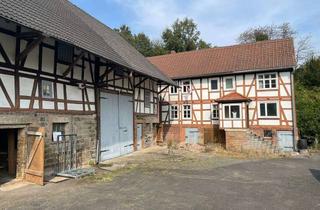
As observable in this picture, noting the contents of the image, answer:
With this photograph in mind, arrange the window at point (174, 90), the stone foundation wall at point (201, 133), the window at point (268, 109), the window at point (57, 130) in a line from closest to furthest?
the window at point (57, 130) < the window at point (268, 109) < the stone foundation wall at point (201, 133) < the window at point (174, 90)

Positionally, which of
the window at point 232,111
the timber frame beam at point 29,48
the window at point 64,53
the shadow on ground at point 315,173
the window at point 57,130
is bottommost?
the shadow on ground at point 315,173

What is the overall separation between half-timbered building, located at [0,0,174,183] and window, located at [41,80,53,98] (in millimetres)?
32

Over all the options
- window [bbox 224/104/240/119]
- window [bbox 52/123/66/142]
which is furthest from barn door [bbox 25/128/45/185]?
window [bbox 224/104/240/119]

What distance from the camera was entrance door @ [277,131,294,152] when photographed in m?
→ 18.8

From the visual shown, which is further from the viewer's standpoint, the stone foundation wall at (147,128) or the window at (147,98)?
the window at (147,98)

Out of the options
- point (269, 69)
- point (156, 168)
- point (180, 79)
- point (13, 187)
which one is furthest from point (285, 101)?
point (13, 187)

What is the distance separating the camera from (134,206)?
613 cm

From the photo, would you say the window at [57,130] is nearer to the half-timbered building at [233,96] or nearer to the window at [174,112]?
the half-timbered building at [233,96]

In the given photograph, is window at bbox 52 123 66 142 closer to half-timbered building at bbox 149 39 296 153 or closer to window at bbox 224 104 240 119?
half-timbered building at bbox 149 39 296 153

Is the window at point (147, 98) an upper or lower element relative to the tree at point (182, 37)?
lower

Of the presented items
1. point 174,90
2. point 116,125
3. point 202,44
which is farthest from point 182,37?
point 116,125

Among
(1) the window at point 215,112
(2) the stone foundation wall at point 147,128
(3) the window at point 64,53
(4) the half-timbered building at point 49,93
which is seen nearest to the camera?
(4) the half-timbered building at point 49,93

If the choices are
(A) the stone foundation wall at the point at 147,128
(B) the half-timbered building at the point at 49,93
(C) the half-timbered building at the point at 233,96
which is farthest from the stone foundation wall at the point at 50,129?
(C) the half-timbered building at the point at 233,96

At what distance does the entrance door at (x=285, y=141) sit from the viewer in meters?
18.8
